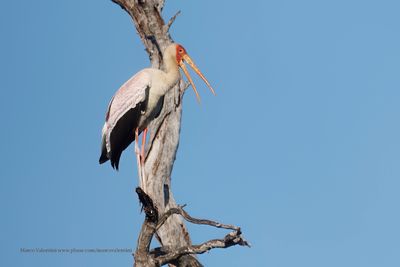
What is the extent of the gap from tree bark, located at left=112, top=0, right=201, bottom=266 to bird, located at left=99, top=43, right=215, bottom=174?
662 millimetres

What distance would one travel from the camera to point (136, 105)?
10773 mm

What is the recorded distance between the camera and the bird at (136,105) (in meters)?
10.7

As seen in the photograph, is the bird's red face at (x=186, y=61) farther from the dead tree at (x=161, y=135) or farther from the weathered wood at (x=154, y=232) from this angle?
the weathered wood at (x=154, y=232)

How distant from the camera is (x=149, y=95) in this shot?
35.8 feet

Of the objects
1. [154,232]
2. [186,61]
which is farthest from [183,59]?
[154,232]

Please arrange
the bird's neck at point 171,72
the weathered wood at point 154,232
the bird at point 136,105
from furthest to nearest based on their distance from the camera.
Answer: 1. the bird's neck at point 171,72
2. the bird at point 136,105
3. the weathered wood at point 154,232

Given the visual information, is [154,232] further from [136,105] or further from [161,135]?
[161,135]

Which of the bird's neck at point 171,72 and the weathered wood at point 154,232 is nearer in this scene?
the weathered wood at point 154,232

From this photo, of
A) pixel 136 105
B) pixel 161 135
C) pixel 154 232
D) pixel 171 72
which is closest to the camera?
pixel 154 232

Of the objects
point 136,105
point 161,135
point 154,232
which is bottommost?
point 154,232

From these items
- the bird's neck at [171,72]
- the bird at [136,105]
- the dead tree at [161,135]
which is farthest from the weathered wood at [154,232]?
the bird's neck at [171,72]

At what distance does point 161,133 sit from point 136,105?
4.38ft

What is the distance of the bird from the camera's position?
10.7 m

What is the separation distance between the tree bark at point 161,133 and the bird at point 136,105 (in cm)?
66
